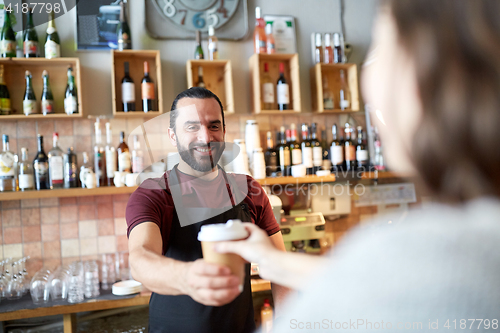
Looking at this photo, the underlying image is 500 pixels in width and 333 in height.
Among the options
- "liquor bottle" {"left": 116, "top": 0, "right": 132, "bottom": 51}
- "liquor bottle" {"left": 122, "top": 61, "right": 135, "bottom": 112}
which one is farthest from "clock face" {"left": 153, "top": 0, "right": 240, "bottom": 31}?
"liquor bottle" {"left": 122, "top": 61, "right": 135, "bottom": 112}

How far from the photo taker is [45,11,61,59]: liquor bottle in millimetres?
2109

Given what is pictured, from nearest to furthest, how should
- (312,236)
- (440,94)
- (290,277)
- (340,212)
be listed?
(440,94), (290,277), (312,236), (340,212)

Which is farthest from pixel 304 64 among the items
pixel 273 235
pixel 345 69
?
pixel 273 235

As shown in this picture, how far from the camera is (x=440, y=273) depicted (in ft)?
1.39

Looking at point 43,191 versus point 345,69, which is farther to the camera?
point 345,69

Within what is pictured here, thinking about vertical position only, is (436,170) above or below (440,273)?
above

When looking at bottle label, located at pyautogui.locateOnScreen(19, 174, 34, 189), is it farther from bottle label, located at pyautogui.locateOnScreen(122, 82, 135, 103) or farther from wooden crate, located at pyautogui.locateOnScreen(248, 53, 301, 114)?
wooden crate, located at pyautogui.locateOnScreen(248, 53, 301, 114)

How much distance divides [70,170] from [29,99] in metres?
0.48

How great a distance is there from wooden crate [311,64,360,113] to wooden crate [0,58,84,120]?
5.02 ft

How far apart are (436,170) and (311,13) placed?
2.58 m

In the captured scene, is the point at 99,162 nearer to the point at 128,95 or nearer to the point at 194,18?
the point at 128,95

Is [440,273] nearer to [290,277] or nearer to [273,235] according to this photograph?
[290,277]

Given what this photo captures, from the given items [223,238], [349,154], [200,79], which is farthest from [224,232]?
[349,154]

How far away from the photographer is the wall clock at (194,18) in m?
2.43
